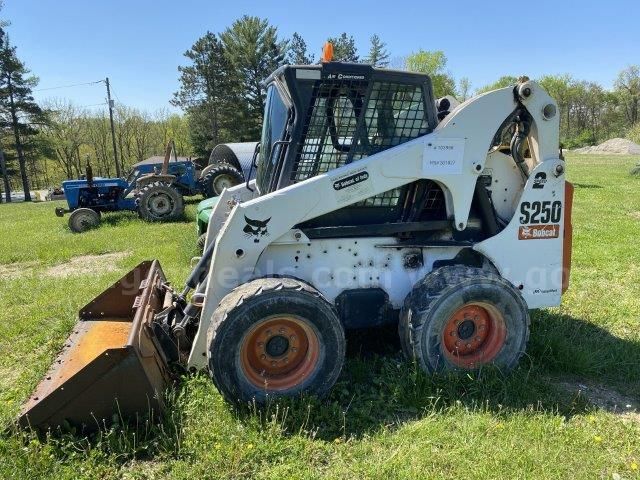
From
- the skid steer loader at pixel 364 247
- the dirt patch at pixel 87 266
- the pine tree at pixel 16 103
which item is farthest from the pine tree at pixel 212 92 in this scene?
the skid steer loader at pixel 364 247

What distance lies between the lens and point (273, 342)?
3.49 m

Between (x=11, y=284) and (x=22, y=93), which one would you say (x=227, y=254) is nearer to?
(x=11, y=284)

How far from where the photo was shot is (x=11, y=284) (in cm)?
722

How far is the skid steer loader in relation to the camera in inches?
134

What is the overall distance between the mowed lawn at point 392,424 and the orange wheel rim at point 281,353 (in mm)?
204

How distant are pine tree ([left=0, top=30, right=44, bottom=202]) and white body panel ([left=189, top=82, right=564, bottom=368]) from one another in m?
36.5

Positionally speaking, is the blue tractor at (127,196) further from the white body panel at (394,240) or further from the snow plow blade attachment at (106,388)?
the white body panel at (394,240)

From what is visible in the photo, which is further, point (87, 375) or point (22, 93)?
point (22, 93)

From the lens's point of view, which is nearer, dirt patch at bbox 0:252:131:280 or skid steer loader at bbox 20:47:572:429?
skid steer loader at bbox 20:47:572:429

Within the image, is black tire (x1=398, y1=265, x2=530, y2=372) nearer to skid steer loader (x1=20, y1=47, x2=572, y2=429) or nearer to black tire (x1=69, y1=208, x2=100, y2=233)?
skid steer loader (x1=20, y1=47, x2=572, y2=429)

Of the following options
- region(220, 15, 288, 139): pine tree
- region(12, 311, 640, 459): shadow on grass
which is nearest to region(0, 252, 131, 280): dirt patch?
region(12, 311, 640, 459): shadow on grass

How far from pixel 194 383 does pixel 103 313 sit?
1471 millimetres

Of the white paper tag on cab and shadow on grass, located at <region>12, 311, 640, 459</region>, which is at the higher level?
the white paper tag on cab

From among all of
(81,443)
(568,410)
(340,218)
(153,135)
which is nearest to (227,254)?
(340,218)
